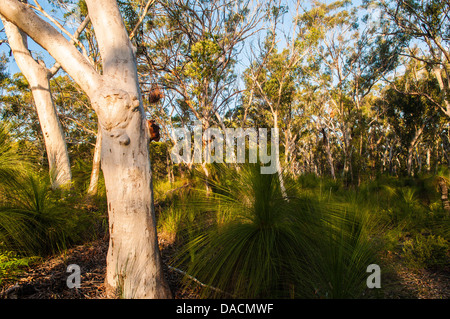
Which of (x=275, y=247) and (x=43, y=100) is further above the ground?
(x=43, y=100)

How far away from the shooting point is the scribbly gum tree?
6.38ft

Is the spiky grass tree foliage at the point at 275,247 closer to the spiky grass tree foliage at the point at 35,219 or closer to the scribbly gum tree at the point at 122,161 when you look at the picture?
the scribbly gum tree at the point at 122,161

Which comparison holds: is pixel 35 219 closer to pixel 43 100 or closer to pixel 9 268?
pixel 9 268

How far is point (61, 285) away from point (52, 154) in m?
2.82

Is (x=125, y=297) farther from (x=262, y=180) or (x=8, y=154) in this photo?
(x=8, y=154)

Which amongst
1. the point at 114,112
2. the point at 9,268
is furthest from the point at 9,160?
the point at 114,112

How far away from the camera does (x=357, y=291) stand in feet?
5.89

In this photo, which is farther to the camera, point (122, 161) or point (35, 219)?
point (35, 219)

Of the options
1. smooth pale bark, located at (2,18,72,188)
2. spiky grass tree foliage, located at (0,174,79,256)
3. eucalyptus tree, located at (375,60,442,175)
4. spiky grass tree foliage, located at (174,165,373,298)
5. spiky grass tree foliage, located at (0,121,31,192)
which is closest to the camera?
spiky grass tree foliage, located at (174,165,373,298)

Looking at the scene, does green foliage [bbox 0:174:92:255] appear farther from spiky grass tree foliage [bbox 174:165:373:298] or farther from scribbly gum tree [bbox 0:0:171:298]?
spiky grass tree foliage [bbox 174:165:373:298]

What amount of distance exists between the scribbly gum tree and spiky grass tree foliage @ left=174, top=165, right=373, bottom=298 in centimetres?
46

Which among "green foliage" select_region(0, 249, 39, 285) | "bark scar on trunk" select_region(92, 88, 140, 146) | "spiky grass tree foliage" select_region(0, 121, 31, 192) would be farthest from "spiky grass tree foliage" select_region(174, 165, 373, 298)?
"spiky grass tree foliage" select_region(0, 121, 31, 192)

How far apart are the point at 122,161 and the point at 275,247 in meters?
1.43

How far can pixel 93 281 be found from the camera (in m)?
2.35
